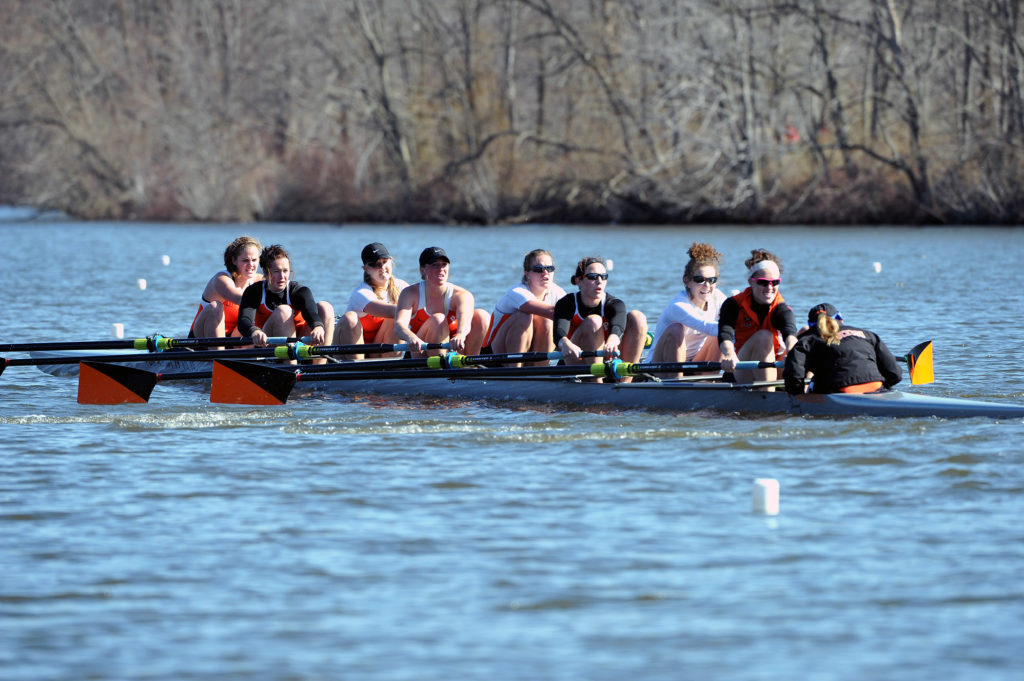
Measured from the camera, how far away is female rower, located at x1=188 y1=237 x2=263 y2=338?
11.4 metres

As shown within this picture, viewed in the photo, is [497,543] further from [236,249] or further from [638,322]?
[236,249]

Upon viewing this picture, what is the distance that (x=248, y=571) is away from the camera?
598cm

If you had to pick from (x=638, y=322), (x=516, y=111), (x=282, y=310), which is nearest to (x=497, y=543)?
(x=638, y=322)

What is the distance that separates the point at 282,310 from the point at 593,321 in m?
2.66

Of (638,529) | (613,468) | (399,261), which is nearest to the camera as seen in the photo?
(638,529)

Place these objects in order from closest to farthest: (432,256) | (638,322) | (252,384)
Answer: (638,322) < (252,384) < (432,256)

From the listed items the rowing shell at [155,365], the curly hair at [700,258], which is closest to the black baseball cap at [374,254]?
the rowing shell at [155,365]

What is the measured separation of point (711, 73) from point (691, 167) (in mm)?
2563

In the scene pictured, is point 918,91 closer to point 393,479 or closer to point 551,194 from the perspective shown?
point 551,194

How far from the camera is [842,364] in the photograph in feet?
28.6

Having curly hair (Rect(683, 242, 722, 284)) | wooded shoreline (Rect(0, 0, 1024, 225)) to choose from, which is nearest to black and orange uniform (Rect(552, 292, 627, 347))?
curly hair (Rect(683, 242, 722, 284))

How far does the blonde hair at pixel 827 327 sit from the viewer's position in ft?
27.6

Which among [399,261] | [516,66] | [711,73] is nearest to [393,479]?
[399,261]

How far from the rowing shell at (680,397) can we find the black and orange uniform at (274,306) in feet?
1.58
